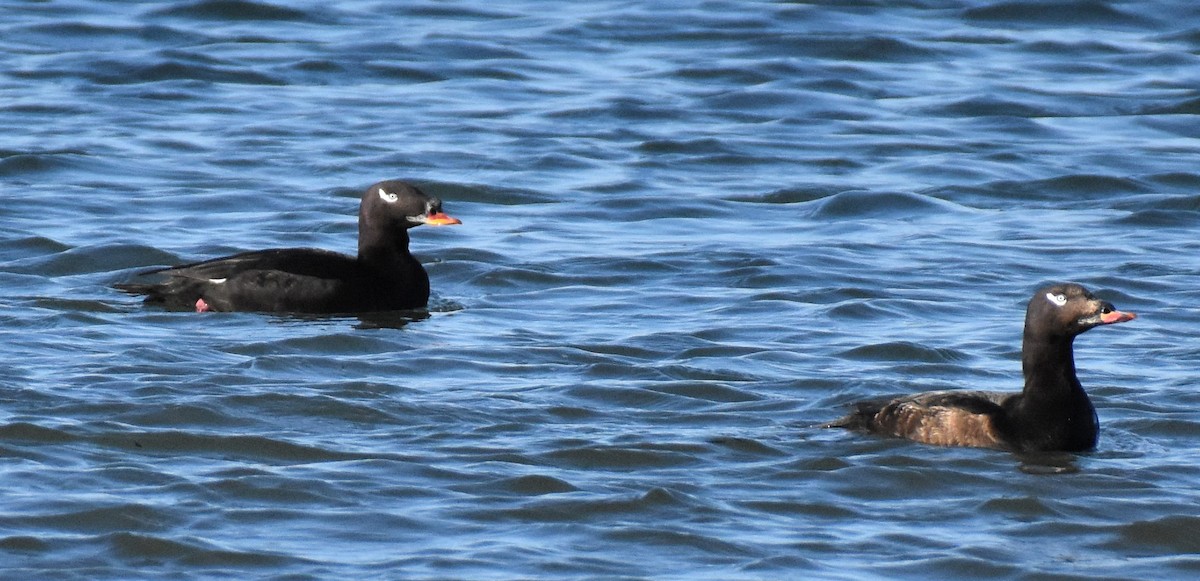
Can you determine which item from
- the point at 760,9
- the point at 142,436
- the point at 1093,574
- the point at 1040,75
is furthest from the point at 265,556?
the point at 760,9

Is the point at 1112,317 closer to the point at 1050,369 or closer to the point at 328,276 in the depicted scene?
the point at 1050,369

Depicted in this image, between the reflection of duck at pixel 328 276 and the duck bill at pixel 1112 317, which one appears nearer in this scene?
the duck bill at pixel 1112 317

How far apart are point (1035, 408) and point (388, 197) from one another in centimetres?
507

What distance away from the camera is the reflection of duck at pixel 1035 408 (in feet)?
32.0

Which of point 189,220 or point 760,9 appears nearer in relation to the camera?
point 189,220

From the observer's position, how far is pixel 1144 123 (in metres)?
20.6

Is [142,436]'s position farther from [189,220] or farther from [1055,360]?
[189,220]

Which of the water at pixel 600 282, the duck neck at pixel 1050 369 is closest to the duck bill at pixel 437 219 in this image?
the water at pixel 600 282

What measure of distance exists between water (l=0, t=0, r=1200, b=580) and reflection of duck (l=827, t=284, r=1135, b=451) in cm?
11

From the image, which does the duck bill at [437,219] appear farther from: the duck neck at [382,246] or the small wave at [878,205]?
the small wave at [878,205]

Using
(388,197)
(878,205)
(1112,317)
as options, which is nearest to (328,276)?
(388,197)

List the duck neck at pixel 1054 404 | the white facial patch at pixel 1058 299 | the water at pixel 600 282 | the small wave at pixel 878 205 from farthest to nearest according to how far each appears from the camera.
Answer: the small wave at pixel 878 205, the white facial patch at pixel 1058 299, the duck neck at pixel 1054 404, the water at pixel 600 282

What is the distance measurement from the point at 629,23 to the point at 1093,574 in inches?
688

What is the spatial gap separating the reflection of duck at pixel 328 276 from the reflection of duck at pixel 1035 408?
4010 mm
